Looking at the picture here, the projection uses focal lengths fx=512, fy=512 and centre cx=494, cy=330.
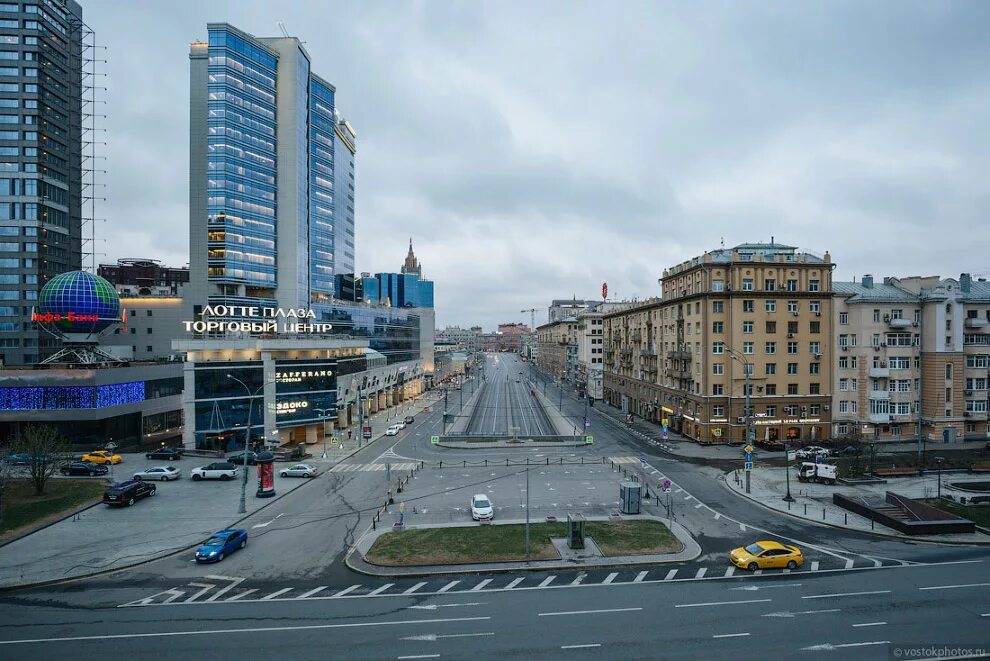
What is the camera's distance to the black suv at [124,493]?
137ft

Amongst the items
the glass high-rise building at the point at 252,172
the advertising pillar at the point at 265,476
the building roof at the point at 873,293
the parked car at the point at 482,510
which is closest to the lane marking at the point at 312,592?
the parked car at the point at 482,510

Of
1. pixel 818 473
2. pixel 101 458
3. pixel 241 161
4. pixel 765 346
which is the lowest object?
pixel 101 458

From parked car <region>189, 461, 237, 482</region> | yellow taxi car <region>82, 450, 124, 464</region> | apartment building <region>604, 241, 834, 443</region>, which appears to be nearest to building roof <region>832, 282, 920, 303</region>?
apartment building <region>604, 241, 834, 443</region>

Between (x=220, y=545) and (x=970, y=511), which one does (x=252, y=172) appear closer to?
(x=220, y=545)

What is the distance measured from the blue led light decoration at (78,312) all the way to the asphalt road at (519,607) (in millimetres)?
53597

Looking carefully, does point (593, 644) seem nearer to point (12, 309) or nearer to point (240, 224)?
point (240, 224)

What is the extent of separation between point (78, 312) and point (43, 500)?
35.3m

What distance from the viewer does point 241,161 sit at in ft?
326

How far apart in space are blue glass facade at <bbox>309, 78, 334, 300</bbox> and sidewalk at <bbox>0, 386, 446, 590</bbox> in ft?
246

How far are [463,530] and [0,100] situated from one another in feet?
393

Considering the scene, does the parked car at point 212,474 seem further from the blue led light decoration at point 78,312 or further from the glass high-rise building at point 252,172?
the glass high-rise building at point 252,172

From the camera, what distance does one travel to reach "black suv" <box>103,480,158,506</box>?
1640 inches

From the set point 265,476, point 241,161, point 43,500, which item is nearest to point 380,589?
point 265,476

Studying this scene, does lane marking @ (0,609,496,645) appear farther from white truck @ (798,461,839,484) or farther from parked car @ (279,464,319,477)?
white truck @ (798,461,839,484)
